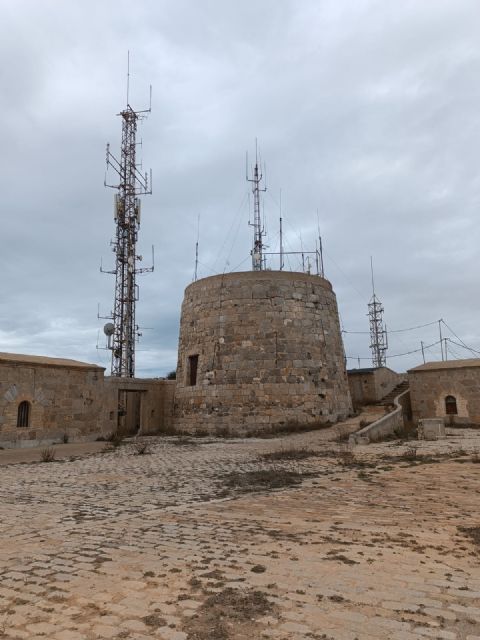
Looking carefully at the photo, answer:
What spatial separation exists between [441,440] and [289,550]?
38.7 ft

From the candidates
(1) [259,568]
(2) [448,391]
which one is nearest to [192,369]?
(2) [448,391]

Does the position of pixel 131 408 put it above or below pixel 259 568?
above

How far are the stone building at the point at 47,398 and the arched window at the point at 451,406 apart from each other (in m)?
14.3

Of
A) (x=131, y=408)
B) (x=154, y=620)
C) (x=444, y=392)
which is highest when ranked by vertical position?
(x=444, y=392)

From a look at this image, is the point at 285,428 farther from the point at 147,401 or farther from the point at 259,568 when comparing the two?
the point at 259,568

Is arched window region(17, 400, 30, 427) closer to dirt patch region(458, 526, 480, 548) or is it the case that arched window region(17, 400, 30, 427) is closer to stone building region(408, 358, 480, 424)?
dirt patch region(458, 526, 480, 548)

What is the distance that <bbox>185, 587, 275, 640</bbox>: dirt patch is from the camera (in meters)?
2.85

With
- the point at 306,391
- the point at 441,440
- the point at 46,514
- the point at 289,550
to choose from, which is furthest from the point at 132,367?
the point at 289,550

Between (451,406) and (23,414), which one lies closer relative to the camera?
(23,414)

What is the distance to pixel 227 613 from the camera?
3.10 meters

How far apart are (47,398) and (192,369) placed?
6.61 metres

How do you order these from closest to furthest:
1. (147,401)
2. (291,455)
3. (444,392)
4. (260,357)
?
(291,455)
(260,357)
(444,392)
(147,401)

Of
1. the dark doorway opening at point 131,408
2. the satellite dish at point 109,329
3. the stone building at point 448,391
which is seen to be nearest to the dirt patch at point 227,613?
the stone building at point 448,391

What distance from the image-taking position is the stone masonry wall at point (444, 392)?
66.2ft
